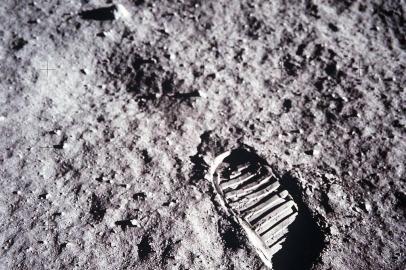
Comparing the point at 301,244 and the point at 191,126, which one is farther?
the point at 191,126

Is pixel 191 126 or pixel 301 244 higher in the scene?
pixel 191 126

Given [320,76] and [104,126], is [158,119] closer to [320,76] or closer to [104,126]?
[104,126]

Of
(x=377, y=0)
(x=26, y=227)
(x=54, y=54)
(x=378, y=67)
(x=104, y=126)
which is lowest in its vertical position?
(x=26, y=227)

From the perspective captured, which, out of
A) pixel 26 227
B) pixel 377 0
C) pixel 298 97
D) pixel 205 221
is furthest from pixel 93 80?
pixel 377 0

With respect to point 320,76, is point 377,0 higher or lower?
higher
